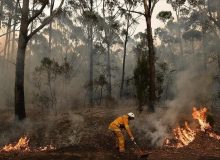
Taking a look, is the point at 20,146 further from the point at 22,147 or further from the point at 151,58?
the point at 151,58

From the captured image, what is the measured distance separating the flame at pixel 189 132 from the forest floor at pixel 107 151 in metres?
0.24

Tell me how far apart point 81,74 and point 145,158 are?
3684cm

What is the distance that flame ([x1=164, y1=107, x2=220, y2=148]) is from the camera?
12.8m

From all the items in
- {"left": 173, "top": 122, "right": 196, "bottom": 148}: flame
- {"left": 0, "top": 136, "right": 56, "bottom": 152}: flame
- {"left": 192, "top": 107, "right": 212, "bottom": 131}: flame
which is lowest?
{"left": 0, "top": 136, "right": 56, "bottom": 152}: flame

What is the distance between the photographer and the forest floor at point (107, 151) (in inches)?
407

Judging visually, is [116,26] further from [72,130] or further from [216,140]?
[216,140]

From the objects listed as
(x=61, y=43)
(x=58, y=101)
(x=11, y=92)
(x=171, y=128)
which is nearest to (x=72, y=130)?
(x=171, y=128)

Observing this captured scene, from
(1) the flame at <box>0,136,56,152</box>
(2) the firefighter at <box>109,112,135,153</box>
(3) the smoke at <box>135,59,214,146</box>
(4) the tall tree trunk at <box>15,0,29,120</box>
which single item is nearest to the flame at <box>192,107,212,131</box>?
(3) the smoke at <box>135,59,214,146</box>

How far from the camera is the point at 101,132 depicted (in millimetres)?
14594

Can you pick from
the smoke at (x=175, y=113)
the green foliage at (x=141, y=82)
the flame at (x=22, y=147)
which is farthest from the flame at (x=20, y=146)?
the green foliage at (x=141, y=82)

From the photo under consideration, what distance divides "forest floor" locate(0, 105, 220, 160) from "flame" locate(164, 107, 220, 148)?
0.24m

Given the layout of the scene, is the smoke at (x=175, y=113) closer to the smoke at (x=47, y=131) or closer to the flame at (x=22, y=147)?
the smoke at (x=47, y=131)

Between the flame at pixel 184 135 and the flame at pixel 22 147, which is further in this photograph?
the flame at pixel 22 147

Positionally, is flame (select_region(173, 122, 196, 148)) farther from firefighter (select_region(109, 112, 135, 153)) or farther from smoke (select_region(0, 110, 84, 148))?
smoke (select_region(0, 110, 84, 148))
